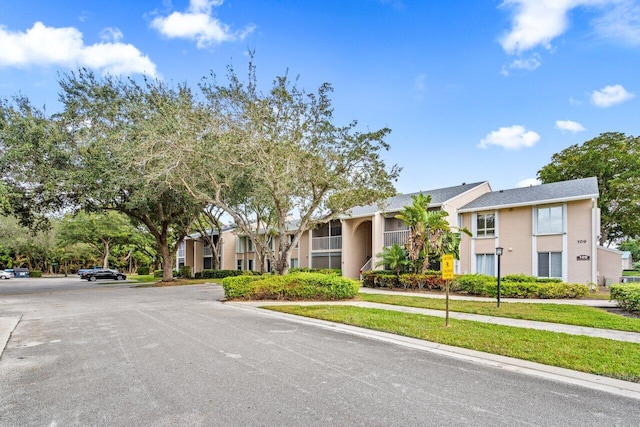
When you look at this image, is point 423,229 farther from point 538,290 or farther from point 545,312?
point 545,312


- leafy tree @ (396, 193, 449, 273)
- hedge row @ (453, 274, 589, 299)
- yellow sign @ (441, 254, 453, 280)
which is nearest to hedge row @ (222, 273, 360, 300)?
leafy tree @ (396, 193, 449, 273)

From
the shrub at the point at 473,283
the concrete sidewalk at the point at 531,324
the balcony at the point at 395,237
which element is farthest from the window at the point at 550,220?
the concrete sidewalk at the point at 531,324

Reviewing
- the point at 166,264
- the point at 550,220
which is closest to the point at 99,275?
the point at 166,264

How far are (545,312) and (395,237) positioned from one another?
13.1 metres

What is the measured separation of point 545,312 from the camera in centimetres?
1085

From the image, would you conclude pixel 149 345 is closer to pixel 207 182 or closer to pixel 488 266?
pixel 207 182

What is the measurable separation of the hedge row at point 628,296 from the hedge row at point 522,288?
3.03 metres

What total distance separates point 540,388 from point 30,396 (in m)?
6.56

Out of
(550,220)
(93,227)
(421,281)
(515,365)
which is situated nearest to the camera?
(515,365)

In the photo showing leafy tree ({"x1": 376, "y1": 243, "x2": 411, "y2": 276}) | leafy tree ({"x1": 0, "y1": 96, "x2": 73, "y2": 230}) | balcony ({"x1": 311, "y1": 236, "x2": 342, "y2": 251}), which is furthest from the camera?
balcony ({"x1": 311, "y1": 236, "x2": 342, "y2": 251})

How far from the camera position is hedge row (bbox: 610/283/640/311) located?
1057 cm

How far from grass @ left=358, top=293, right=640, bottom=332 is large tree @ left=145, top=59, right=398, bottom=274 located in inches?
217

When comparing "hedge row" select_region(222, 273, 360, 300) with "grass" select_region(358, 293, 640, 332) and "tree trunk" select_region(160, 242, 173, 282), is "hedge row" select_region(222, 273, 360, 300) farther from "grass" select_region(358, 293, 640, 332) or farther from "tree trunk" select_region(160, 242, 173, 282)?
"tree trunk" select_region(160, 242, 173, 282)

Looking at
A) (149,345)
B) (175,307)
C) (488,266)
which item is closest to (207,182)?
(175,307)
